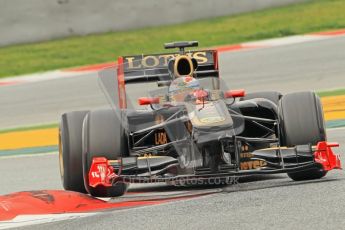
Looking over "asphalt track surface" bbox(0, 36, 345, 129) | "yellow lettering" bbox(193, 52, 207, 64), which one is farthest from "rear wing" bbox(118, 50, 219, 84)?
"asphalt track surface" bbox(0, 36, 345, 129)

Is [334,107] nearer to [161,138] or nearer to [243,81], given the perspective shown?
[243,81]

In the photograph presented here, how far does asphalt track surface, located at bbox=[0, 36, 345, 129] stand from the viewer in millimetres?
15664

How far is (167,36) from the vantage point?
20.5 m

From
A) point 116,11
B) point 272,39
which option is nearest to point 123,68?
point 272,39

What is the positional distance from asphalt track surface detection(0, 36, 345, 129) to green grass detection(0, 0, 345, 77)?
52.1 inches

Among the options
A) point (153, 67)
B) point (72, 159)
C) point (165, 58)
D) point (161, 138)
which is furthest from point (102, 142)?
point (165, 58)

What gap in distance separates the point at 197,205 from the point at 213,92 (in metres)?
2.02

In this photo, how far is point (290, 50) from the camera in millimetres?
18016

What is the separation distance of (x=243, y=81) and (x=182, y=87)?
24.9ft

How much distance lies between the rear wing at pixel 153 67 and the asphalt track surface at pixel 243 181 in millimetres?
1082

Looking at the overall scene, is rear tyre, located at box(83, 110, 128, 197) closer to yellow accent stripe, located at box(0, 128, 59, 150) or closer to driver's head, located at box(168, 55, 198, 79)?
driver's head, located at box(168, 55, 198, 79)

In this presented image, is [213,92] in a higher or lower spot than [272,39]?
lower

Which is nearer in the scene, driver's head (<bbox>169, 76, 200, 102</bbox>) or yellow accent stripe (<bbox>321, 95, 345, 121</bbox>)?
driver's head (<bbox>169, 76, 200, 102</bbox>)

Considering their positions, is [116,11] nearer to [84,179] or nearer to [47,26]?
[47,26]
